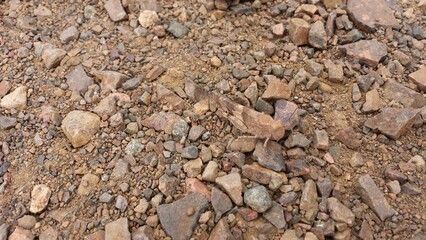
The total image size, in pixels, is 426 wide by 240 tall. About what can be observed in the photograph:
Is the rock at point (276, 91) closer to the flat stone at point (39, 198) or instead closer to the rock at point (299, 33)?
the rock at point (299, 33)

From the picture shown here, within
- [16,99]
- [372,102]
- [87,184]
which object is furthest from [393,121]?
[16,99]

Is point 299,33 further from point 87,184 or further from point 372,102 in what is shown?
point 87,184

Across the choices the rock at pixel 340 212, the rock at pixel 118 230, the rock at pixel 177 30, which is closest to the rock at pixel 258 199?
the rock at pixel 340 212

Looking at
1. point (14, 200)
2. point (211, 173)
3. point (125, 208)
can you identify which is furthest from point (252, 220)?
point (14, 200)

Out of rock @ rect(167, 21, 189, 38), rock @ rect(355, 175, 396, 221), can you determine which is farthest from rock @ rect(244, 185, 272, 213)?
rock @ rect(167, 21, 189, 38)

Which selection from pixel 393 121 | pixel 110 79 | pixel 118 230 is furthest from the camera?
pixel 110 79

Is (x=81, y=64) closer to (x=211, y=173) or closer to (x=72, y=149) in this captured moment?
(x=72, y=149)

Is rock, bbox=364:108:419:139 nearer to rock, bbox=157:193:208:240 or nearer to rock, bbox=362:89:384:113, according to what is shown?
rock, bbox=362:89:384:113
